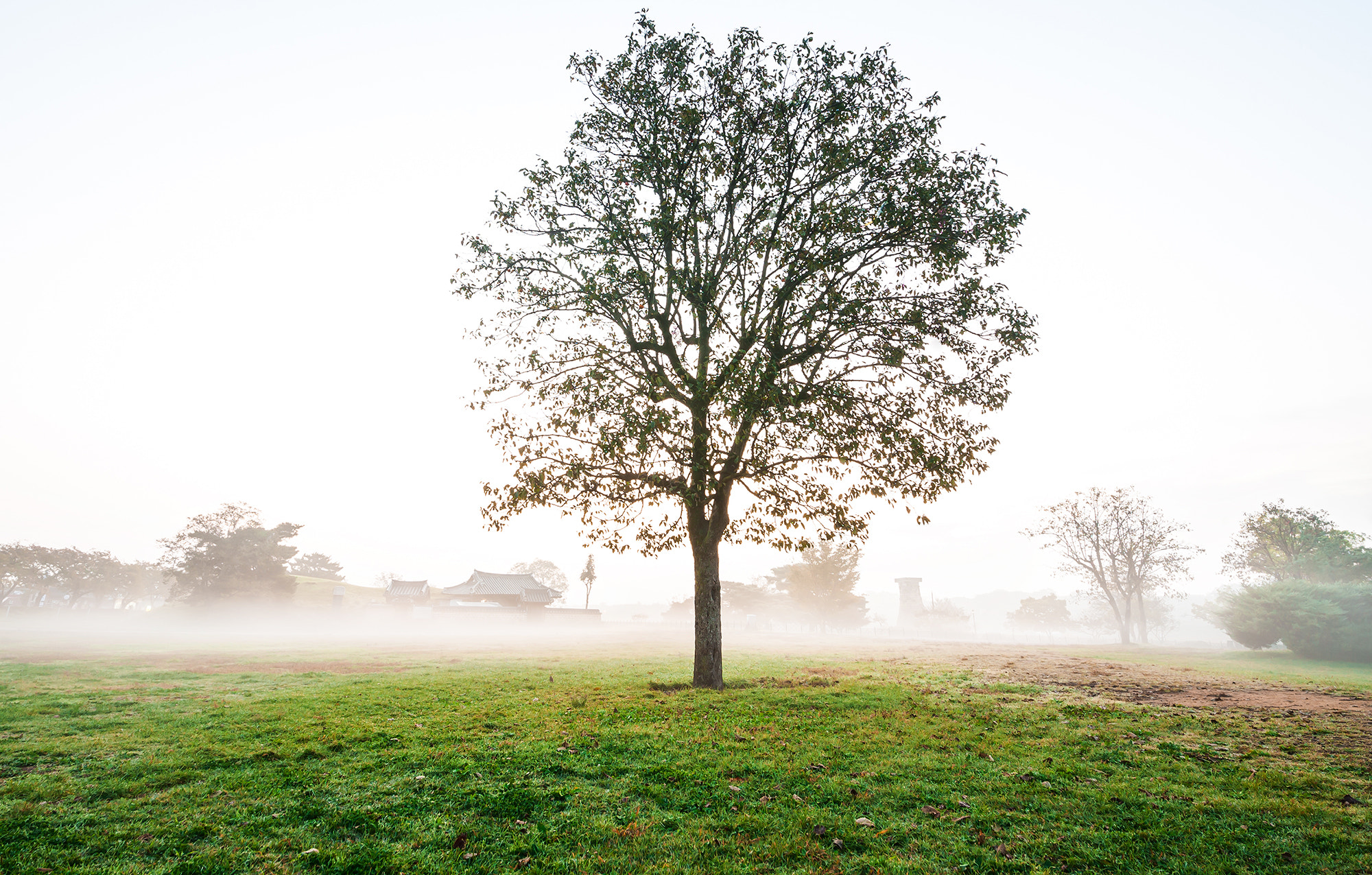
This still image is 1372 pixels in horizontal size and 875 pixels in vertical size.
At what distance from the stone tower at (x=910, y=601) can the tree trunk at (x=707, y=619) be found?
14276 cm

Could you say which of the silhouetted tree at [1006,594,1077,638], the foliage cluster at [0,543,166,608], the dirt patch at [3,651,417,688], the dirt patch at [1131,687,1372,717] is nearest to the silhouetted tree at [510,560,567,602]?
the foliage cluster at [0,543,166,608]

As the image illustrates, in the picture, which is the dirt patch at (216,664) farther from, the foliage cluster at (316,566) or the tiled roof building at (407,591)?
the foliage cluster at (316,566)

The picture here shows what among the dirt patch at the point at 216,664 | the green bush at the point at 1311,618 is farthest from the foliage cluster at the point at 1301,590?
the dirt patch at the point at 216,664

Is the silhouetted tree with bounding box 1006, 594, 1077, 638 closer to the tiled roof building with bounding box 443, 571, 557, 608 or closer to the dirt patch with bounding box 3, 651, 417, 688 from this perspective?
the tiled roof building with bounding box 443, 571, 557, 608

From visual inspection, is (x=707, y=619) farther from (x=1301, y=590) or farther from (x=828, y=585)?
(x=828, y=585)

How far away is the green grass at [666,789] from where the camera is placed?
5.32m

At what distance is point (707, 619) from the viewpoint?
15.5 metres

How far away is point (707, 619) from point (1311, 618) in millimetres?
45959

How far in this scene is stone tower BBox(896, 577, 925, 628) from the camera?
470 ft

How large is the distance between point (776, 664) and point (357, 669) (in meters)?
16.7

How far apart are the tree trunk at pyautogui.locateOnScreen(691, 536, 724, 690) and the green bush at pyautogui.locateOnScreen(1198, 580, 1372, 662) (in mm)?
45220

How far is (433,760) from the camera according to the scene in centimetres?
797

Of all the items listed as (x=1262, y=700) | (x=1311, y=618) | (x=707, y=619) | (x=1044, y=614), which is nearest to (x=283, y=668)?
(x=707, y=619)

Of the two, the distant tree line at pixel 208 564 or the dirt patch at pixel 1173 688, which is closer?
the dirt patch at pixel 1173 688
